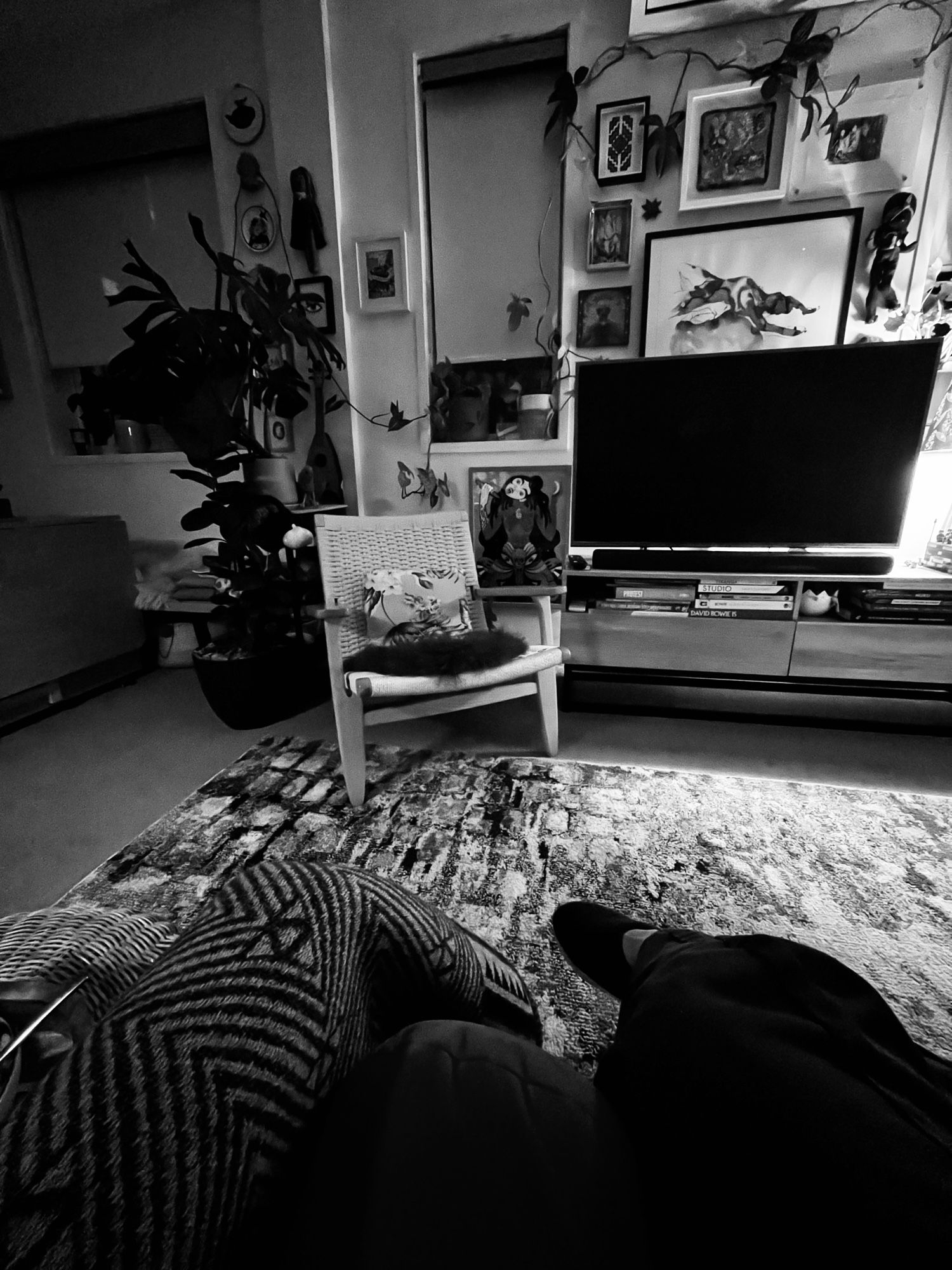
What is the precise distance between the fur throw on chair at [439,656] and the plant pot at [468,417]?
122 centimetres

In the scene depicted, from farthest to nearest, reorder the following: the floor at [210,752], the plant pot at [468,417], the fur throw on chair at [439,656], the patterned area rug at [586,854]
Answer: the plant pot at [468,417] < the fur throw on chair at [439,656] < the floor at [210,752] < the patterned area rug at [586,854]

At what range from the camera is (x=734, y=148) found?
2.07m

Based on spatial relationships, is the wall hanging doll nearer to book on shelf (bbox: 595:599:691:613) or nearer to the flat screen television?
the flat screen television

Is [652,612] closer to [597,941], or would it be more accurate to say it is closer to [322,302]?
[597,941]

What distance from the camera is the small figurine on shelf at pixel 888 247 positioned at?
1.97 m

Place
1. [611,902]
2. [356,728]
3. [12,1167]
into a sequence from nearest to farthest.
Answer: [12,1167], [611,902], [356,728]

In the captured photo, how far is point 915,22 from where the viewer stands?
1.90 metres

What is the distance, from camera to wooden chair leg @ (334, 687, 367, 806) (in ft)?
5.36

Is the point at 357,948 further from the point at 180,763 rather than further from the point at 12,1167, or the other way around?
the point at 180,763

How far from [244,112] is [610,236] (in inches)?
66.4

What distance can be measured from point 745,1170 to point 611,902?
3.05 feet

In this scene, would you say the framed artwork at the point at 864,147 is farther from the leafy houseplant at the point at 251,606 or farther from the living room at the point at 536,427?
the leafy houseplant at the point at 251,606

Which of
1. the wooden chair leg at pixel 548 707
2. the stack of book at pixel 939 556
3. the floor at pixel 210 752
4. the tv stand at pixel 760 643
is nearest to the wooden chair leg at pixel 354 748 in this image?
the floor at pixel 210 752

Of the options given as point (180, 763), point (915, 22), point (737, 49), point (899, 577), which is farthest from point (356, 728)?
point (915, 22)
